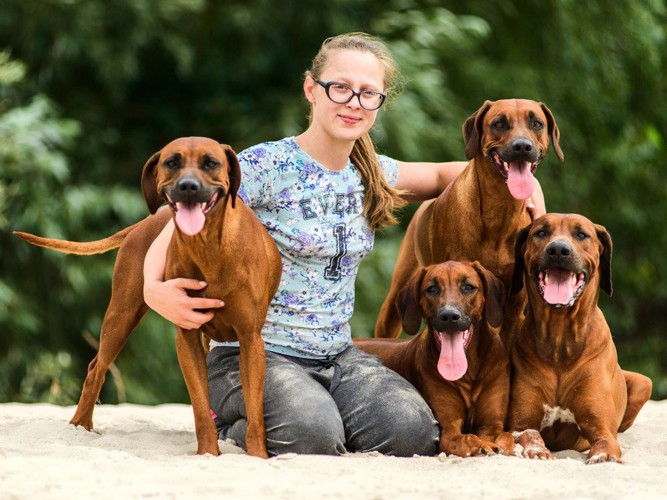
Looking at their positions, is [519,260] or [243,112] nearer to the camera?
[519,260]

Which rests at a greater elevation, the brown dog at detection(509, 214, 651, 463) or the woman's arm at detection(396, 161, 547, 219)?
the woman's arm at detection(396, 161, 547, 219)

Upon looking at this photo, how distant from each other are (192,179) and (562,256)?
5.75ft

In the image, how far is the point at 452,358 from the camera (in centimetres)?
520

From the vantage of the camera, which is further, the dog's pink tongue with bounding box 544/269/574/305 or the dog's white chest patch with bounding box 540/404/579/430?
the dog's white chest patch with bounding box 540/404/579/430

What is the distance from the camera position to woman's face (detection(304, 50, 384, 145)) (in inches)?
214

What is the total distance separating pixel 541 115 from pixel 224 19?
679 centimetres

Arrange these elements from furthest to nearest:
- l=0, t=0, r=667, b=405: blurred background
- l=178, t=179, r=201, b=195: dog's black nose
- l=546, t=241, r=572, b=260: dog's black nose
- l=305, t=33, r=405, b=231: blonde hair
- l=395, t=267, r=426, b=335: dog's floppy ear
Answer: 1. l=0, t=0, r=667, b=405: blurred background
2. l=305, t=33, r=405, b=231: blonde hair
3. l=395, t=267, r=426, b=335: dog's floppy ear
4. l=546, t=241, r=572, b=260: dog's black nose
5. l=178, t=179, r=201, b=195: dog's black nose

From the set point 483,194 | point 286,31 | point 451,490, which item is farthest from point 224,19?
point 451,490

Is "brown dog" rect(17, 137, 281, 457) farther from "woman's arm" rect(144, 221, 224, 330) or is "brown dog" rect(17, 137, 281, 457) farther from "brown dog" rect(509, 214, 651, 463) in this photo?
"brown dog" rect(509, 214, 651, 463)

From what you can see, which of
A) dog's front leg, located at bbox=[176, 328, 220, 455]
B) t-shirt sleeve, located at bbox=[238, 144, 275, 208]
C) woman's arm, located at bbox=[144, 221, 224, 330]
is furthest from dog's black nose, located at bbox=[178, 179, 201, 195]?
t-shirt sleeve, located at bbox=[238, 144, 275, 208]

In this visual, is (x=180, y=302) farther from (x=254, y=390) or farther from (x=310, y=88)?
(x=310, y=88)

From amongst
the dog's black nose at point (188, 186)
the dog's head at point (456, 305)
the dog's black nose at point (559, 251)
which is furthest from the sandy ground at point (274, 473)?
the dog's black nose at point (188, 186)

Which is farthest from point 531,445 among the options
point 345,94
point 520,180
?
point 345,94

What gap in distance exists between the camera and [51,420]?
18.7 ft
